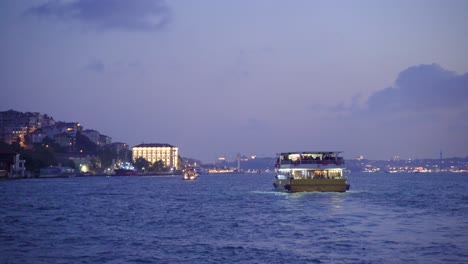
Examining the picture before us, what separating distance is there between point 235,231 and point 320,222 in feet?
24.8

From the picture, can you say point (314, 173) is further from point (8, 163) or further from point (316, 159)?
point (8, 163)

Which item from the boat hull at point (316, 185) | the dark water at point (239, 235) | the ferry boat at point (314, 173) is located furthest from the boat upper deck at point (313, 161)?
the dark water at point (239, 235)

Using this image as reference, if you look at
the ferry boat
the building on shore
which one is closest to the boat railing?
the ferry boat

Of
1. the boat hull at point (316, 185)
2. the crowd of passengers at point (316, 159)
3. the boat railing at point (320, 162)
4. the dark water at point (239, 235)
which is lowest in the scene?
the dark water at point (239, 235)

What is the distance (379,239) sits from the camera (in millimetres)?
34375

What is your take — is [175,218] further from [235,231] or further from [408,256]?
[408,256]

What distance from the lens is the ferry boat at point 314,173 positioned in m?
74.9

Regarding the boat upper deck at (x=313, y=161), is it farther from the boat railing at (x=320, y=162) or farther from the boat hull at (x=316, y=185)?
the boat hull at (x=316, y=185)

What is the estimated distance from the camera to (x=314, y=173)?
77.7 m

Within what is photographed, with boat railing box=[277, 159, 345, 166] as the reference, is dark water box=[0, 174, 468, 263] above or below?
below

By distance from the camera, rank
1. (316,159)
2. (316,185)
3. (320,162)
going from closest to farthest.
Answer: (316,185), (320,162), (316,159)

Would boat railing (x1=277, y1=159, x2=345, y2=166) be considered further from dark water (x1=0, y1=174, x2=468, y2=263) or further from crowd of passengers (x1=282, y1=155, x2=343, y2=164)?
dark water (x1=0, y1=174, x2=468, y2=263)

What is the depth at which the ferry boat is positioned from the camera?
246 feet

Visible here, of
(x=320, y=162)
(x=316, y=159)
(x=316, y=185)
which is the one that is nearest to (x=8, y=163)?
(x=316, y=159)
